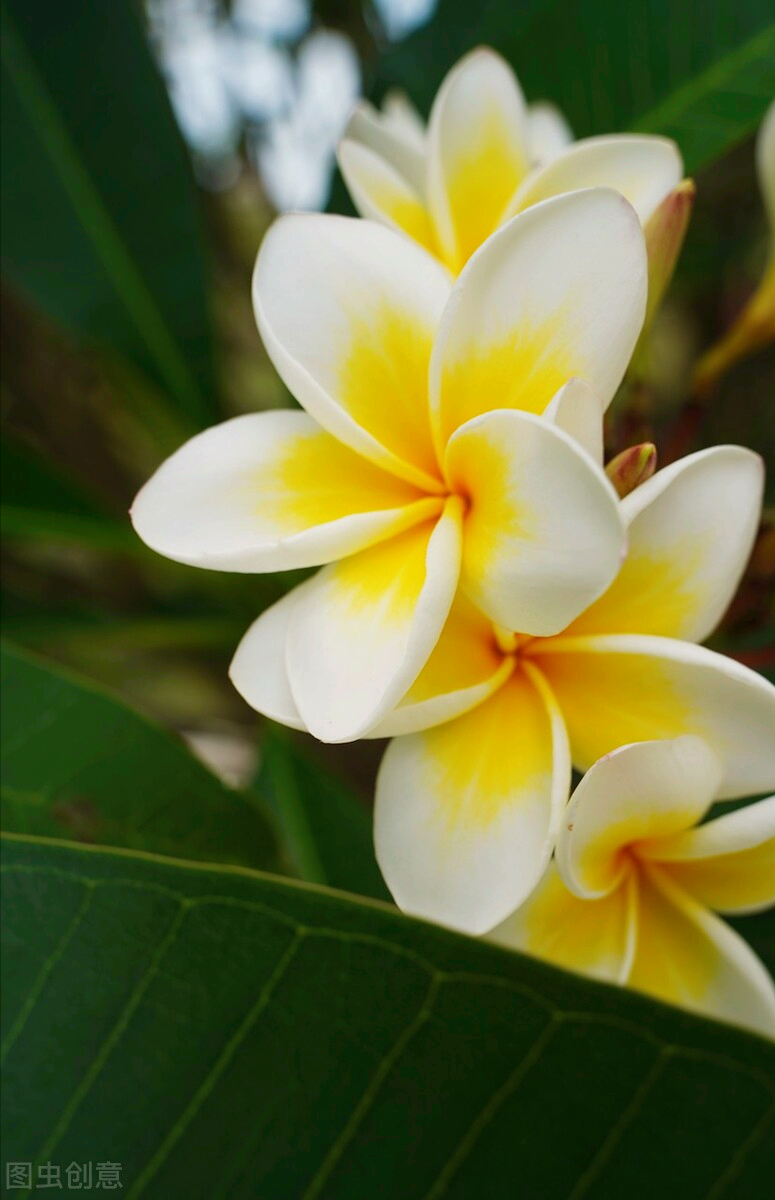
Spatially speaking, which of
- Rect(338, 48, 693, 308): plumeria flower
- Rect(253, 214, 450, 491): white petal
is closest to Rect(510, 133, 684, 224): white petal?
Rect(338, 48, 693, 308): plumeria flower

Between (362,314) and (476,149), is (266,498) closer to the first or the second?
(362,314)

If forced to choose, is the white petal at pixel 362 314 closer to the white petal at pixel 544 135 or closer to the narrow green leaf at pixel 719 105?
the white petal at pixel 544 135

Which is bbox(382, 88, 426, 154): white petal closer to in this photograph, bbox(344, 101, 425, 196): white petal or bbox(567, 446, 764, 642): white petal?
bbox(344, 101, 425, 196): white petal

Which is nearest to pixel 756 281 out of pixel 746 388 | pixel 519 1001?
pixel 746 388

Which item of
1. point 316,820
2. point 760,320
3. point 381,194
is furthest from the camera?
point 316,820

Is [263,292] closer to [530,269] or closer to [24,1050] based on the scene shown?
[530,269]

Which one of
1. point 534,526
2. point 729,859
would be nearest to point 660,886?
point 729,859
